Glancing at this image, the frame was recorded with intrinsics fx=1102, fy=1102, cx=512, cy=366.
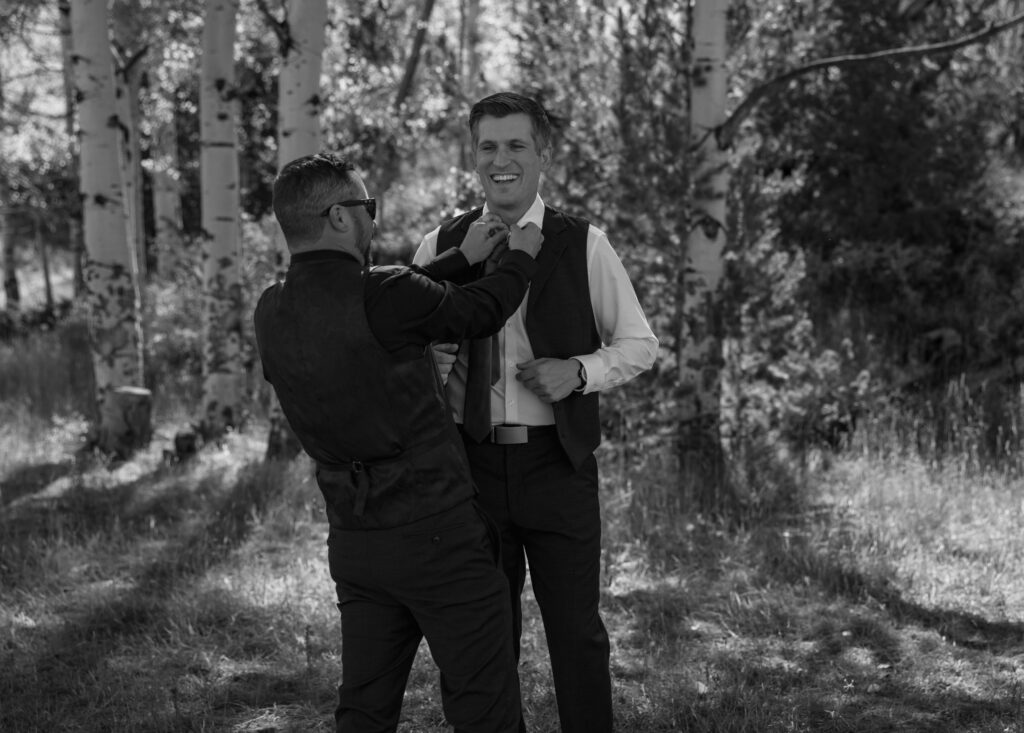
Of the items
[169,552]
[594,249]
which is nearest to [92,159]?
[169,552]

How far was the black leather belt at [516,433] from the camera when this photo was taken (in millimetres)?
3146

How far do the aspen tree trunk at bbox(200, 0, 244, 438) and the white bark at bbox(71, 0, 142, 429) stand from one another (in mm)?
882

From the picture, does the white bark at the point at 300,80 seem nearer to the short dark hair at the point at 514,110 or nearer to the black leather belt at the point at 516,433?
the short dark hair at the point at 514,110

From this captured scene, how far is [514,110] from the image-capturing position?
3.15m

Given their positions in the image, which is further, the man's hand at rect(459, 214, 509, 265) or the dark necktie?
the dark necktie

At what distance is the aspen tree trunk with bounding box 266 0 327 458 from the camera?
7957 millimetres

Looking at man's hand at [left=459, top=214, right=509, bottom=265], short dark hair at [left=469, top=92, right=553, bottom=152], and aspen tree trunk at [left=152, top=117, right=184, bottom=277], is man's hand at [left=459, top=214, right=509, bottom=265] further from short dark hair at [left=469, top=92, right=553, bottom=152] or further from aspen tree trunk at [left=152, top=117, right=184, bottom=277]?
aspen tree trunk at [left=152, top=117, right=184, bottom=277]

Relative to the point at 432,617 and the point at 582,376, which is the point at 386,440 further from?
the point at 582,376

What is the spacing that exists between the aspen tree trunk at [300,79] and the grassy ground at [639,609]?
238 cm

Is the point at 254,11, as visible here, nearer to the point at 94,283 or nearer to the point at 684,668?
the point at 94,283

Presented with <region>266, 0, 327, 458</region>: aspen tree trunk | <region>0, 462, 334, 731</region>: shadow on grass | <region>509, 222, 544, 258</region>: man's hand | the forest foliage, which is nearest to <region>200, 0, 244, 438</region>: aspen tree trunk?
the forest foliage

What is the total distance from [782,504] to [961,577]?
1408 mm

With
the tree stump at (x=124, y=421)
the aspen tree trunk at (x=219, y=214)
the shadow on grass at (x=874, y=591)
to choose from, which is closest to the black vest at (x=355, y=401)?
the shadow on grass at (x=874, y=591)

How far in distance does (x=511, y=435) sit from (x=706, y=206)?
14.1 feet
